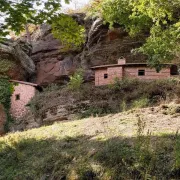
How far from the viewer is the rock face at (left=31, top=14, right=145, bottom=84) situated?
2947 cm

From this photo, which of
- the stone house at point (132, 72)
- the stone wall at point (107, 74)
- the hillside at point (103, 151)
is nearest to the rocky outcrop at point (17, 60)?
the stone wall at point (107, 74)

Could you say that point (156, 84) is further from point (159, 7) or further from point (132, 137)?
point (132, 137)

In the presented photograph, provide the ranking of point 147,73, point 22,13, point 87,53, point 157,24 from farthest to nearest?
point 87,53, point 147,73, point 157,24, point 22,13

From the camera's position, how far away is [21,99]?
27.5 metres

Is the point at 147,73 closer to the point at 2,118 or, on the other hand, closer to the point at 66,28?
the point at 2,118

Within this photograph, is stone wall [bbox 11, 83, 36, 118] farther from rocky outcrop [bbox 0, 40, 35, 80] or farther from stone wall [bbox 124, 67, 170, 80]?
stone wall [bbox 124, 67, 170, 80]

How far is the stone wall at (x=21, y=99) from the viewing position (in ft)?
88.7

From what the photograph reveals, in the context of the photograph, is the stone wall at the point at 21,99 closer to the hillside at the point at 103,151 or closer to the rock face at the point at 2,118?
the rock face at the point at 2,118

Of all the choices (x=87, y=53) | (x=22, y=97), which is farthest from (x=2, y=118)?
(x=87, y=53)

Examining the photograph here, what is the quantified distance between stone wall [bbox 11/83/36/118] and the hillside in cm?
1467

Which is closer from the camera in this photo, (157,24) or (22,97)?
(157,24)

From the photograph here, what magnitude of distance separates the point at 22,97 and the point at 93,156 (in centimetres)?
2054

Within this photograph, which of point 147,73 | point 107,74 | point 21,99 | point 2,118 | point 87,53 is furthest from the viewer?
point 87,53

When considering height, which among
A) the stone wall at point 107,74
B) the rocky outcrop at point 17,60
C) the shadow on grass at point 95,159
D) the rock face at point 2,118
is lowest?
the rock face at point 2,118
